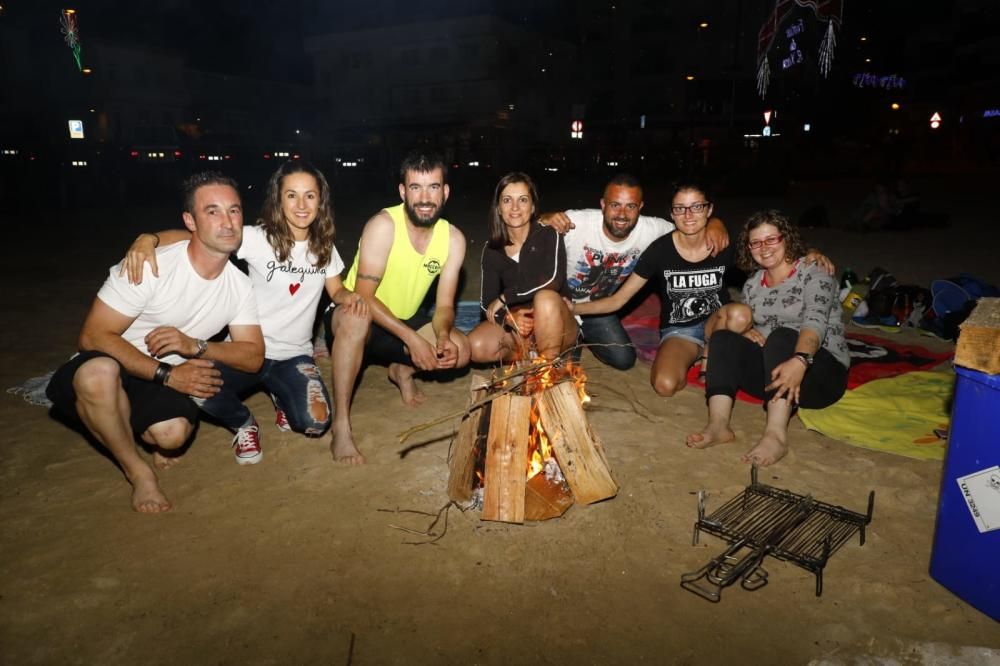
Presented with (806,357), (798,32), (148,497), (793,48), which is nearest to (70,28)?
(793,48)

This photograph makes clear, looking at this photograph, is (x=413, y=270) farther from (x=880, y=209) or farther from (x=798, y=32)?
(x=798, y=32)

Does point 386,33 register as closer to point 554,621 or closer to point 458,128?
point 458,128

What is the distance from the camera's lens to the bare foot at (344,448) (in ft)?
13.4

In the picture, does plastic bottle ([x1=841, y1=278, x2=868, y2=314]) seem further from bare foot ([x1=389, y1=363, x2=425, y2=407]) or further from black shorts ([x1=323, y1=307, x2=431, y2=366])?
black shorts ([x1=323, y1=307, x2=431, y2=366])

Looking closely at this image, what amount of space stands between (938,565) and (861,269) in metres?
7.83

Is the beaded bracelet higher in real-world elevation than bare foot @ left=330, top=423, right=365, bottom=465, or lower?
higher

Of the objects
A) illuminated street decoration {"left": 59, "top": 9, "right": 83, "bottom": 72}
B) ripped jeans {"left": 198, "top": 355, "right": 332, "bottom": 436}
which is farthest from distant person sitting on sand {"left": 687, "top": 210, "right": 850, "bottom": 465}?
illuminated street decoration {"left": 59, "top": 9, "right": 83, "bottom": 72}

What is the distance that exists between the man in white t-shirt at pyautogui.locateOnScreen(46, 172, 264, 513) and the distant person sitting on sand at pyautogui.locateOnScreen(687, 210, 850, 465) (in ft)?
10.2

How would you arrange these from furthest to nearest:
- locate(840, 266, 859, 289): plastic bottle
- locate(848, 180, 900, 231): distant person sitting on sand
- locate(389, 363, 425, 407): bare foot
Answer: locate(848, 180, 900, 231): distant person sitting on sand, locate(840, 266, 859, 289): plastic bottle, locate(389, 363, 425, 407): bare foot

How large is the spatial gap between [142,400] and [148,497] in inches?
21.9

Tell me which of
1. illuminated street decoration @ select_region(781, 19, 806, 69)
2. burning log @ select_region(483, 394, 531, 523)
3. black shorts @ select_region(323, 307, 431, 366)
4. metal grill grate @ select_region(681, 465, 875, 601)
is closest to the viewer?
metal grill grate @ select_region(681, 465, 875, 601)

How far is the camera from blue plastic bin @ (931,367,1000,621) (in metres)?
2.42

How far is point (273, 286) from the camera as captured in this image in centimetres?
423

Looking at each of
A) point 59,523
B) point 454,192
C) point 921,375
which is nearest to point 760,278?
point 921,375
